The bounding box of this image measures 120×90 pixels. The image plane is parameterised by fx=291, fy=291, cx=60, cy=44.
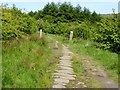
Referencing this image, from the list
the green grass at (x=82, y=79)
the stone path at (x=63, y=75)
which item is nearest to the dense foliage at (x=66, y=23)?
the stone path at (x=63, y=75)

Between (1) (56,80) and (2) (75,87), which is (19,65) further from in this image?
(2) (75,87)

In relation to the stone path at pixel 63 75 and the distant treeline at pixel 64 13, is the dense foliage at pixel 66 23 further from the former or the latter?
the stone path at pixel 63 75

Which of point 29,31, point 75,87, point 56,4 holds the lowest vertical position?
point 75,87

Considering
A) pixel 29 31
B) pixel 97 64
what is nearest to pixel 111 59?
pixel 97 64

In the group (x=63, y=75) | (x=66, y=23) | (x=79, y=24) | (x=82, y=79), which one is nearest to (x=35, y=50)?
(x=63, y=75)

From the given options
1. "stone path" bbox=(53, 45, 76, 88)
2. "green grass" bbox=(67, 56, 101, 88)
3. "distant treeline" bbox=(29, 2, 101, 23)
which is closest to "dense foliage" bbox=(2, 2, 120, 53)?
"distant treeline" bbox=(29, 2, 101, 23)

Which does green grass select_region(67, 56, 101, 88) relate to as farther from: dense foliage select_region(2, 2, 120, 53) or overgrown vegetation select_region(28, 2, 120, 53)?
overgrown vegetation select_region(28, 2, 120, 53)

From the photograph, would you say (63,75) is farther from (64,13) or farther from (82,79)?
(64,13)

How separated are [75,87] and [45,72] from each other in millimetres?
1363

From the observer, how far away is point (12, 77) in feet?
20.1

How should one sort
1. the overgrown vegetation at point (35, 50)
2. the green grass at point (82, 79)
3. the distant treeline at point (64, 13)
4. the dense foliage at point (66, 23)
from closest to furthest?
the overgrown vegetation at point (35, 50)
the green grass at point (82, 79)
the dense foliage at point (66, 23)
the distant treeline at point (64, 13)

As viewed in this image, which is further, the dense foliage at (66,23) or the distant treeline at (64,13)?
the distant treeline at (64,13)

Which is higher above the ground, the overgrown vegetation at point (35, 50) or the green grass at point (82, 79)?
the overgrown vegetation at point (35, 50)

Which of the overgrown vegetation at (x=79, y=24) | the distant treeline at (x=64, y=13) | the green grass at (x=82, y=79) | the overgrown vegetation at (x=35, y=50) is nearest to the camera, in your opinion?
the overgrown vegetation at (x=35, y=50)
